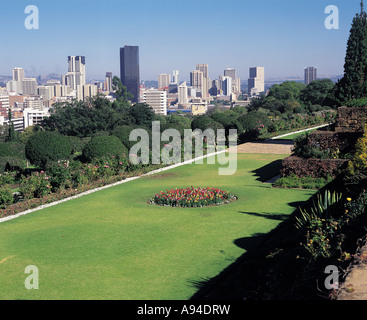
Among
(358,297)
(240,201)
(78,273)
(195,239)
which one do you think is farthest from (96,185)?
(358,297)

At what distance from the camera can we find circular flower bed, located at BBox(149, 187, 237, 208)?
1434 cm

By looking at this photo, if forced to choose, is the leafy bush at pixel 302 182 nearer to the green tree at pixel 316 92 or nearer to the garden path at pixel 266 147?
the garden path at pixel 266 147

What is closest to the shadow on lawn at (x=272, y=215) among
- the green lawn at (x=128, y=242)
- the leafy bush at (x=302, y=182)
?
the green lawn at (x=128, y=242)

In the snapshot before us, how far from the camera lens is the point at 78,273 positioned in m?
8.89

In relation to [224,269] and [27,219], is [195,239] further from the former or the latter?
[27,219]

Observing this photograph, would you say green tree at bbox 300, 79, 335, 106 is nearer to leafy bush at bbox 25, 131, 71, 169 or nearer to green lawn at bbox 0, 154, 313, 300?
leafy bush at bbox 25, 131, 71, 169

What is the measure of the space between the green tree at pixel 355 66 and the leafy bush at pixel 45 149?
17417 millimetres

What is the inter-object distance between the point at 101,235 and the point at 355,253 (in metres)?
6.52

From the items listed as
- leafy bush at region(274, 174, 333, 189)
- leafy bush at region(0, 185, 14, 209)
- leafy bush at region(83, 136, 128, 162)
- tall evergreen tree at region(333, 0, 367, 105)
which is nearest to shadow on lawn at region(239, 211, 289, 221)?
leafy bush at region(274, 174, 333, 189)

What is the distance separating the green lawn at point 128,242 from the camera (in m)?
8.27

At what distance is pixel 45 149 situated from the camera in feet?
76.2

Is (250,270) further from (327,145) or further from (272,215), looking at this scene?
(327,145)

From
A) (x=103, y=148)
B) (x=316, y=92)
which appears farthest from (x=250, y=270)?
(x=316, y=92)

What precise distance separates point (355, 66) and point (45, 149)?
19875 mm
